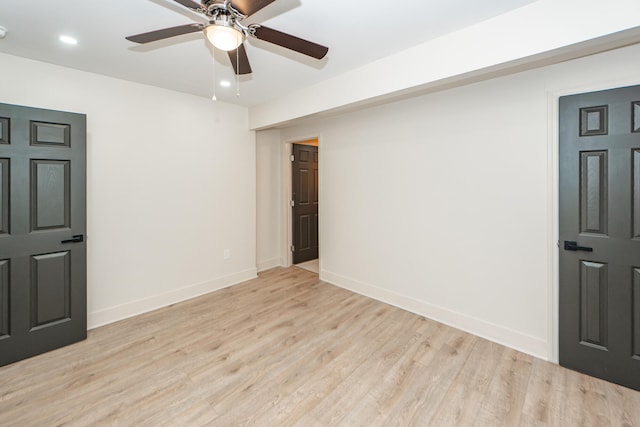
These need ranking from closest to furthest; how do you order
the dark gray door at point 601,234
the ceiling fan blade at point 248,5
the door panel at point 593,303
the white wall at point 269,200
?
the ceiling fan blade at point 248,5
the dark gray door at point 601,234
the door panel at point 593,303
the white wall at point 269,200

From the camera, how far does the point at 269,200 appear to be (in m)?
4.78

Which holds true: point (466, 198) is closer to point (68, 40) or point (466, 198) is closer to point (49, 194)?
point (68, 40)

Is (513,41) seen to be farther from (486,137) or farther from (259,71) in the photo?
(259,71)

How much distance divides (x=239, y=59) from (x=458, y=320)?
3021mm

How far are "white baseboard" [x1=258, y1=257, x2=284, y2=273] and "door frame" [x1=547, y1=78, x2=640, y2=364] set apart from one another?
365 centimetres

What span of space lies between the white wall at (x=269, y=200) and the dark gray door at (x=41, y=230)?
232 centimetres

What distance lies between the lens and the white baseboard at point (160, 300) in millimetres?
Answer: 2973

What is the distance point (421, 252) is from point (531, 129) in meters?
1.51

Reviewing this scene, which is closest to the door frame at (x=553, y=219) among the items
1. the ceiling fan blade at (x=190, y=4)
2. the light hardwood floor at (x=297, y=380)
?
the light hardwood floor at (x=297, y=380)

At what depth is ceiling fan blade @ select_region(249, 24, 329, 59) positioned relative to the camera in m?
1.61

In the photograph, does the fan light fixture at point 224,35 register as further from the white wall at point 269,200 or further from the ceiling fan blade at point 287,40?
the white wall at point 269,200

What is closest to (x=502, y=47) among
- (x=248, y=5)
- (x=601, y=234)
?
(x=601, y=234)

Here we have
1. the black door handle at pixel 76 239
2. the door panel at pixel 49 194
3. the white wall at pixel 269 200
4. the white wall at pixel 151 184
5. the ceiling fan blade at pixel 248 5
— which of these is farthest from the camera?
the white wall at pixel 269 200

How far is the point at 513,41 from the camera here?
190 cm
